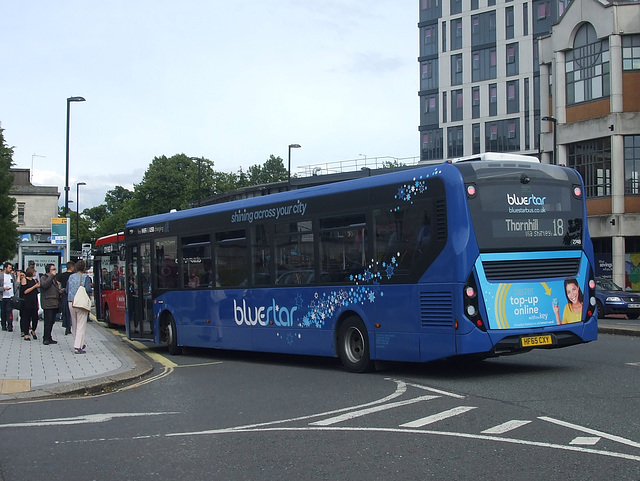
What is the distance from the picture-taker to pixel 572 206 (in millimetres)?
12305

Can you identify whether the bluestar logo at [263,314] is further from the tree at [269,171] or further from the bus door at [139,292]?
the tree at [269,171]

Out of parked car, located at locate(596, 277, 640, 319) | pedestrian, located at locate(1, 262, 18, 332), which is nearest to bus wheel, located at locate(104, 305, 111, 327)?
pedestrian, located at locate(1, 262, 18, 332)

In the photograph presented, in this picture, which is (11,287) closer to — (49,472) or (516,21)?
(49,472)

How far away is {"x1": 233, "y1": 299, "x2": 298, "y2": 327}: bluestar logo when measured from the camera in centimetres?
1447

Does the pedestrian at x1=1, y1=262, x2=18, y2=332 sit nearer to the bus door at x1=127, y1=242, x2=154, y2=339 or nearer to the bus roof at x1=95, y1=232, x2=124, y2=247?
the bus roof at x1=95, y1=232, x2=124, y2=247

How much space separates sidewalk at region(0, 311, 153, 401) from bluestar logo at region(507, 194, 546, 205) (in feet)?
21.3

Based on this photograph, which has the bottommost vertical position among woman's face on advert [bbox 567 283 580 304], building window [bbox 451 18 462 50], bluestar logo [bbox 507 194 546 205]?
woman's face on advert [bbox 567 283 580 304]

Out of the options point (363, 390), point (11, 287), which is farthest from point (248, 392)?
point (11, 287)

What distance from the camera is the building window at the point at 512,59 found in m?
68.6

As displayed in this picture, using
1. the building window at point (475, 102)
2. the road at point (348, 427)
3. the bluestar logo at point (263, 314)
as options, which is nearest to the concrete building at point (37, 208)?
the building window at point (475, 102)

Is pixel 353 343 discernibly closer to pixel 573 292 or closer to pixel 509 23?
pixel 573 292

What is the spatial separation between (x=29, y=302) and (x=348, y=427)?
13957mm

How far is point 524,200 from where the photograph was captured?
11.8 m

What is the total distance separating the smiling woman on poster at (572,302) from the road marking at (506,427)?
13.7 ft
